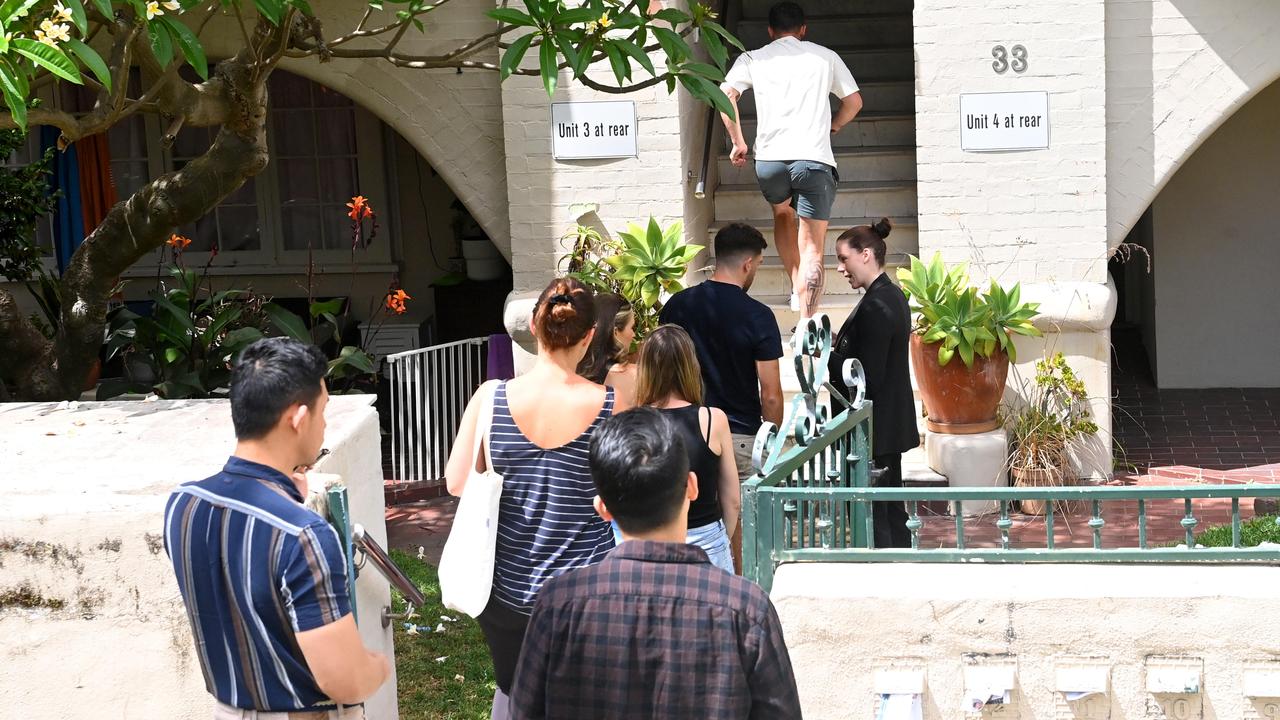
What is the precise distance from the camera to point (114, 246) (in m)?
7.25

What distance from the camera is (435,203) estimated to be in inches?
496

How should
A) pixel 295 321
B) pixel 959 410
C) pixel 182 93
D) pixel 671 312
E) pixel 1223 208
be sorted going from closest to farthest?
pixel 671 312 → pixel 182 93 → pixel 959 410 → pixel 295 321 → pixel 1223 208

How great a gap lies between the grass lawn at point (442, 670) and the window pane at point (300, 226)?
643 cm

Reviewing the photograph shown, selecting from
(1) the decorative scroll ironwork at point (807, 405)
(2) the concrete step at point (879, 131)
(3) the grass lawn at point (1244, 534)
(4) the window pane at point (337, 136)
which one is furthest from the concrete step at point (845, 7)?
(1) the decorative scroll ironwork at point (807, 405)

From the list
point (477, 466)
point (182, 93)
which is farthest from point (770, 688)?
point (182, 93)

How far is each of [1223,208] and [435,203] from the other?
243 inches

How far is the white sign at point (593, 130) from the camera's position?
8648 mm

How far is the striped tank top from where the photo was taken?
154 inches

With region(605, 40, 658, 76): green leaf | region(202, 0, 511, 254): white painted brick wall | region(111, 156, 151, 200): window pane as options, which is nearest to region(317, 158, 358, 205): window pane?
region(111, 156, 151, 200): window pane

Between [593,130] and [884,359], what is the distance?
3270 mm

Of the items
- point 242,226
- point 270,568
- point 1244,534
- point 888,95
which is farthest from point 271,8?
point 242,226

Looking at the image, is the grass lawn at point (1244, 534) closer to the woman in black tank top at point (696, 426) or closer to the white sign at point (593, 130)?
the woman in black tank top at point (696, 426)

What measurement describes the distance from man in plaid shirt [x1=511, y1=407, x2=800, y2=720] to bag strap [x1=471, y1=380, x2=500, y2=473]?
4.13 ft

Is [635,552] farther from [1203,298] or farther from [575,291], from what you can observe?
[1203,298]
